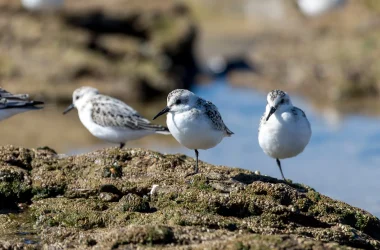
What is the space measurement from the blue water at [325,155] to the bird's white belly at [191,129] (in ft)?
15.7

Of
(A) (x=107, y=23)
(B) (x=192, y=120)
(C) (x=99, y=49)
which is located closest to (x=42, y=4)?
(C) (x=99, y=49)

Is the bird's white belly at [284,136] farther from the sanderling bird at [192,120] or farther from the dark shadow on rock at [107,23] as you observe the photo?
the dark shadow on rock at [107,23]

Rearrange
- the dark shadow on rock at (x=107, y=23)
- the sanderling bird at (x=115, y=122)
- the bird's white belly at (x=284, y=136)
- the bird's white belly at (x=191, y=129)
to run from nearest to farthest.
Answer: the bird's white belly at (x=191, y=129)
the bird's white belly at (x=284, y=136)
the sanderling bird at (x=115, y=122)
the dark shadow on rock at (x=107, y=23)

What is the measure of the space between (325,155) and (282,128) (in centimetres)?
808

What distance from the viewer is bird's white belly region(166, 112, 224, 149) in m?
8.74

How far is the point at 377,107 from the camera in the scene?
22031 millimetres

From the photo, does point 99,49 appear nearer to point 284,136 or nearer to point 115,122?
point 115,122

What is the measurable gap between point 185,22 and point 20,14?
18.5ft

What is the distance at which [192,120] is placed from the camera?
8750 mm

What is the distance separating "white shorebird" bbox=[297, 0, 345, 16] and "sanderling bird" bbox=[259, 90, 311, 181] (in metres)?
19.4

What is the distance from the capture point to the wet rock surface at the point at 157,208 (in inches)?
274

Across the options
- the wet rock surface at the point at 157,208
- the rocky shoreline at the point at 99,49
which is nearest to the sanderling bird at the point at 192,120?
the wet rock surface at the point at 157,208

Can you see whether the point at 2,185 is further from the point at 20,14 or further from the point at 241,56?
the point at 241,56

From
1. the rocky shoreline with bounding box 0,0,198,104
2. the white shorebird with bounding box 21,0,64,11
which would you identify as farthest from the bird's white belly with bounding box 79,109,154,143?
the white shorebird with bounding box 21,0,64,11
